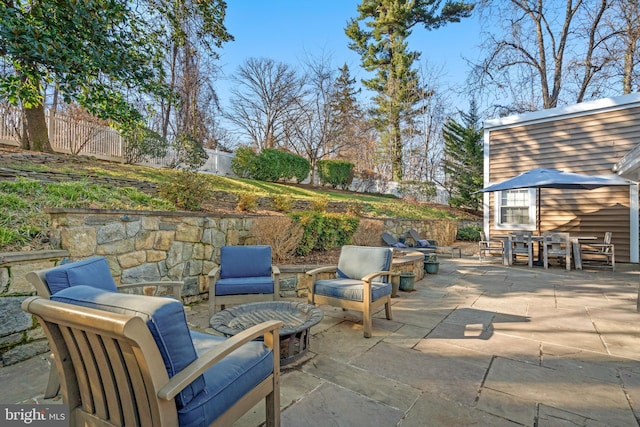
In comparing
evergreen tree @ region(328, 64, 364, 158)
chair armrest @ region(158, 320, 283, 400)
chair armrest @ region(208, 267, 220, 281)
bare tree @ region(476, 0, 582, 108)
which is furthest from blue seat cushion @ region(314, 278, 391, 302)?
bare tree @ region(476, 0, 582, 108)

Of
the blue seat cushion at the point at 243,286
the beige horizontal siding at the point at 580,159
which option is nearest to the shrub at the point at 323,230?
the blue seat cushion at the point at 243,286

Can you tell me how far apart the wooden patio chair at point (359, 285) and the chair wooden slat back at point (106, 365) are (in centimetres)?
216

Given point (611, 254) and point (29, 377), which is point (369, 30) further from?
point (29, 377)

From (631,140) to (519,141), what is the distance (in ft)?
7.28

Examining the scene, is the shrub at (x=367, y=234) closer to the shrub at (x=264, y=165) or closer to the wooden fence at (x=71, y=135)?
the shrub at (x=264, y=165)

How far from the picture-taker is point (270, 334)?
1.73 meters

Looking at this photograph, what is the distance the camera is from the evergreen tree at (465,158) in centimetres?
1435

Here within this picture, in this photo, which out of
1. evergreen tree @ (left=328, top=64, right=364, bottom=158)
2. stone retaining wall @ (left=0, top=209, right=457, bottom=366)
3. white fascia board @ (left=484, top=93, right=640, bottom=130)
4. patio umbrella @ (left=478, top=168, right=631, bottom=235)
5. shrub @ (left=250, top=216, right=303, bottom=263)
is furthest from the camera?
evergreen tree @ (left=328, top=64, right=364, bottom=158)

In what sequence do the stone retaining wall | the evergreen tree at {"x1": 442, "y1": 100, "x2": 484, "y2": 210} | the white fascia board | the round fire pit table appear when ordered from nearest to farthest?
the round fire pit table
the stone retaining wall
the white fascia board
the evergreen tree at {"x1": 442, "y1": 100, "x2": 484, "y2": 210}

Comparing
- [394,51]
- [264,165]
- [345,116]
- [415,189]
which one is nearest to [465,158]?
[415,189]

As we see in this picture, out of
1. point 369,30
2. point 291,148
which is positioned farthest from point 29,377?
point 369,30

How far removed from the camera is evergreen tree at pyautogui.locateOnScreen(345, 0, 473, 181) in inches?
602

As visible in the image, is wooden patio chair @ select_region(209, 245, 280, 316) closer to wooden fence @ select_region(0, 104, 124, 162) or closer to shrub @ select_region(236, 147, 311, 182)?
wooden fence @ select_region(0, 104, 124, 162)

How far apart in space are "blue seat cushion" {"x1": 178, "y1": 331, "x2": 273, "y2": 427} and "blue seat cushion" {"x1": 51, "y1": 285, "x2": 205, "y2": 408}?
5 cm
